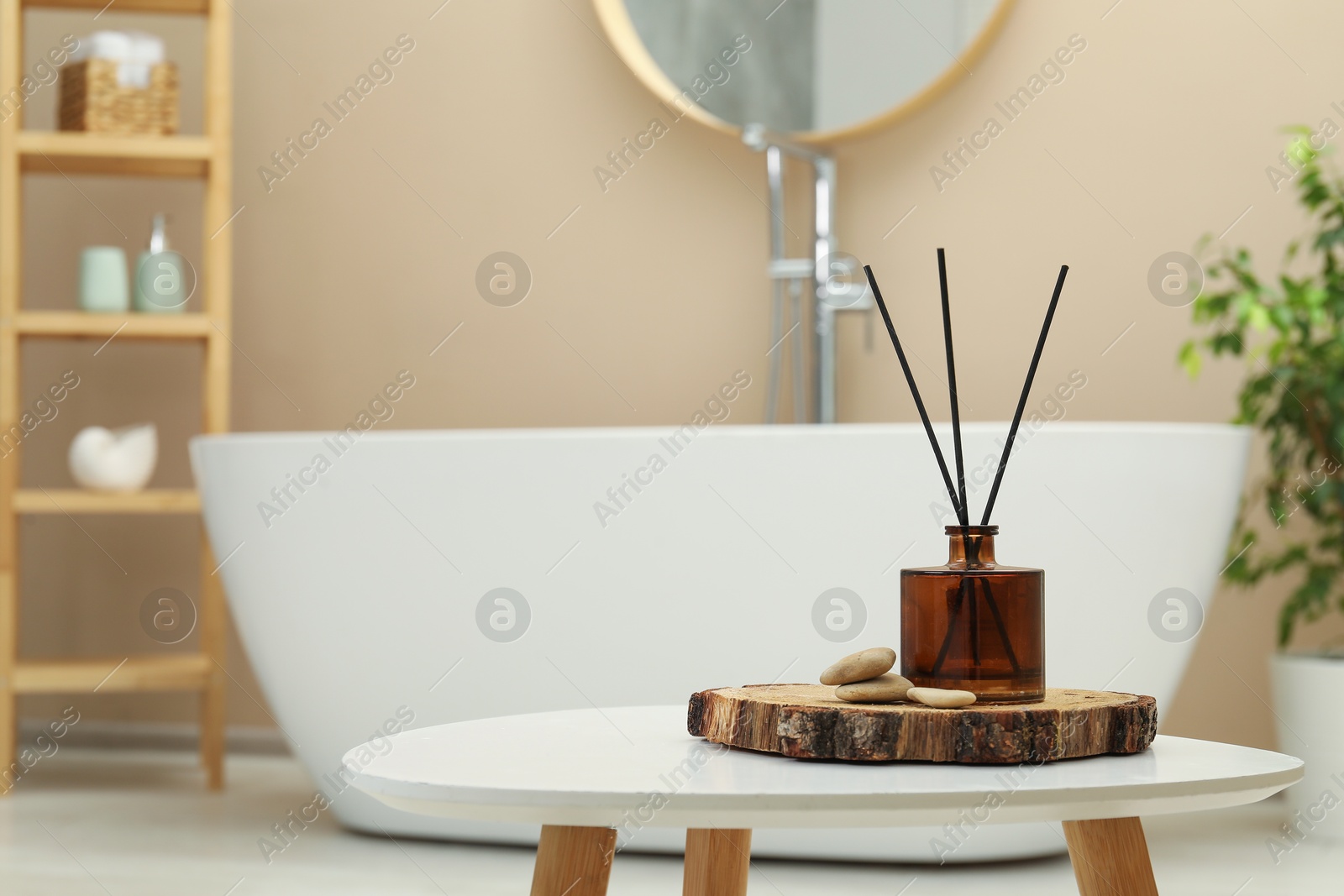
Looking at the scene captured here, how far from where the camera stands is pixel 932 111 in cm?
265

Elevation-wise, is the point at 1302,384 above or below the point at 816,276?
below

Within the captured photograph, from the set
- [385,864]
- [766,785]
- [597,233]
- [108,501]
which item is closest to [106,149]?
[108,501]

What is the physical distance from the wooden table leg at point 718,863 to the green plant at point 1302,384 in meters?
1.44

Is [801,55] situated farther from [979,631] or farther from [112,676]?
[979,631]

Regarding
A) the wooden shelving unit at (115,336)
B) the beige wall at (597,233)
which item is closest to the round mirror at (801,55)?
the beige wall at (597,233)

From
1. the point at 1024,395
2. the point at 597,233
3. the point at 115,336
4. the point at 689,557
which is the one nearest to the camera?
the point at 1024,395

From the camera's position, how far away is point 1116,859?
2.36 feet

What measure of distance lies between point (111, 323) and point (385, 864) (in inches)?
45.2

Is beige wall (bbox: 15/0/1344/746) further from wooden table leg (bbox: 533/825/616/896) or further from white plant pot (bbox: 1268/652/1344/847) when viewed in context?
wooden table leg (bbox: 533/825/616/896)

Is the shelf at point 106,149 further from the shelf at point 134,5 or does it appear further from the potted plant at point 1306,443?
the potted plant at point 1306,443

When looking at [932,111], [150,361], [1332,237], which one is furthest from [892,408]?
[150,361]

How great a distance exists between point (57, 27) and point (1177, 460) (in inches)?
96.5

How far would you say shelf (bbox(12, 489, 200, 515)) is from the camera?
241cm

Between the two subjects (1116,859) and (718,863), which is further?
(718,863)
